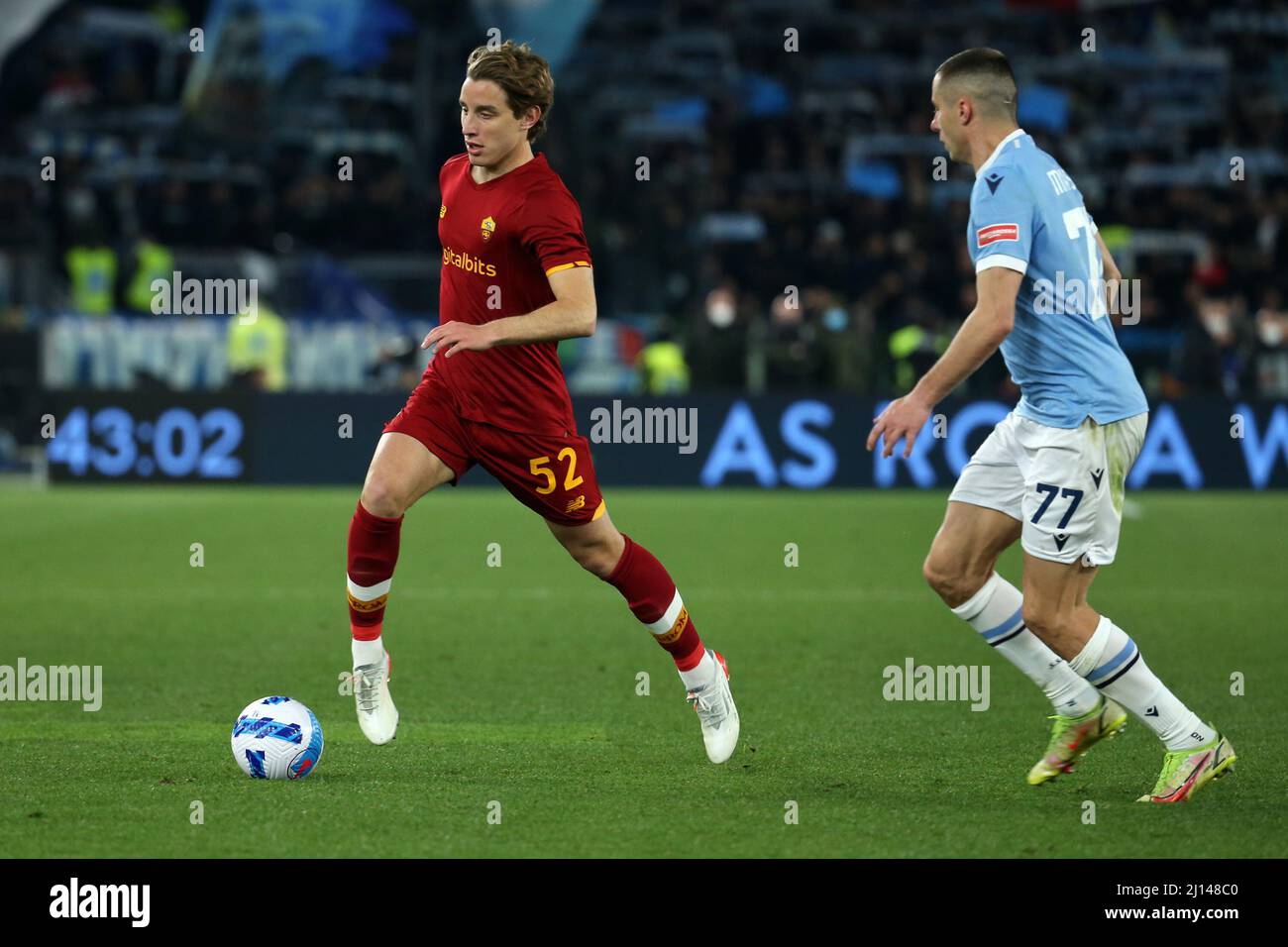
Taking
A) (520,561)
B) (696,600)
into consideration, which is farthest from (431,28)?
(696,600)

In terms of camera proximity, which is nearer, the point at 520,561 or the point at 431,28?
the point at 520,561

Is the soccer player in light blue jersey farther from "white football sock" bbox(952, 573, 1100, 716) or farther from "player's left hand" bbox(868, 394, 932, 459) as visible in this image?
"white football sock" bbox(952, 573, 1100, 716)

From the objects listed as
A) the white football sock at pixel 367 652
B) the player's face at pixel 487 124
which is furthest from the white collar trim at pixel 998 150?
the white football sock at pixel 367 652

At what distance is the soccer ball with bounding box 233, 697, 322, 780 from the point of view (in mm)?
5406

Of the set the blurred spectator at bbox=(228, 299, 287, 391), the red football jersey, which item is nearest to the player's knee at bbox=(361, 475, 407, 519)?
the red football jersey

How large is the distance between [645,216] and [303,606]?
44.4ft

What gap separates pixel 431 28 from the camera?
25.2 m

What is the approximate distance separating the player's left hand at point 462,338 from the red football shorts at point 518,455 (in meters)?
0.38

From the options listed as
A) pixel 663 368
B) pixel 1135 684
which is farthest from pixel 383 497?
pixel 663 368

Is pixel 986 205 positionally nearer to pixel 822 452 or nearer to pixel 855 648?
pixel 855 648

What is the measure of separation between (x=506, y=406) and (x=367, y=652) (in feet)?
2.98

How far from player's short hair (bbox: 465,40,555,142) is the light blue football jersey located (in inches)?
54.7

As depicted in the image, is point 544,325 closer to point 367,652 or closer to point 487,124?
point 487,124

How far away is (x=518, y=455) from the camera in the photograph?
5727 millimetres
